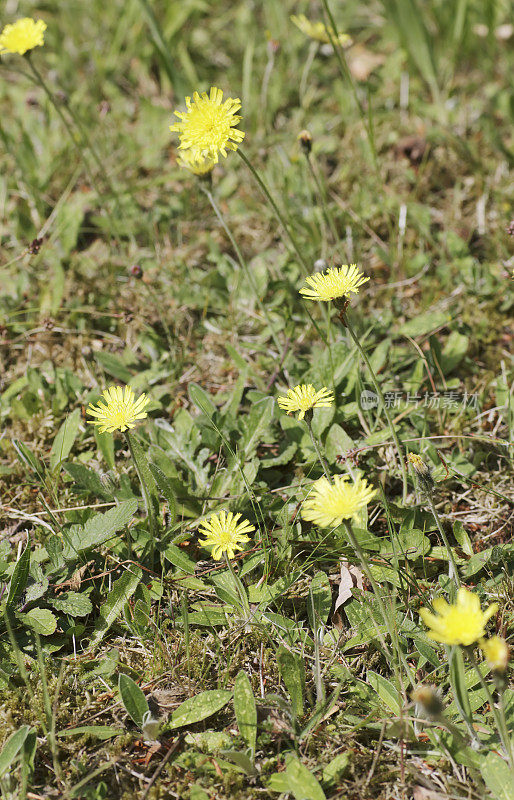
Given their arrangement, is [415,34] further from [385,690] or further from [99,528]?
[385,690]

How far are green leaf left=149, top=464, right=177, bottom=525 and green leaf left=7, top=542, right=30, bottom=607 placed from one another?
1.49ft

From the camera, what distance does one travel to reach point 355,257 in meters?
3.22

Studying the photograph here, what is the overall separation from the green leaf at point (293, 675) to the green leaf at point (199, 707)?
163 millimetres

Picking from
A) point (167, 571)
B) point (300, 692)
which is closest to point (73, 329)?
point (167, 571)

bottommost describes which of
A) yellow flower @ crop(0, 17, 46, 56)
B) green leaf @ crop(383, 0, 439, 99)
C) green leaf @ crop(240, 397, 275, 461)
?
green leaf @ crop(240, 397, 275, 461)

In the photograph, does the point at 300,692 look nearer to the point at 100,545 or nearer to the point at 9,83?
the point at 100,545

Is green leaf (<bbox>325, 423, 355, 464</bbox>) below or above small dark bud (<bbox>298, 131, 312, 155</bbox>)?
below

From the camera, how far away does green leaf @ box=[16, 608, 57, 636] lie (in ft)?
6.56

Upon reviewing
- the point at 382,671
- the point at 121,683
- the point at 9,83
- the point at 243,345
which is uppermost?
the point at 9,83

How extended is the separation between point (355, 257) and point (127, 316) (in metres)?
1.12

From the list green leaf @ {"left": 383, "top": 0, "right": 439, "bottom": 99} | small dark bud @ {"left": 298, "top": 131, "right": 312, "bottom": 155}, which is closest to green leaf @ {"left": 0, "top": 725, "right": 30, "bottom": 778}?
small dark bud @ {"left": 298, "top": 131, "right": 312, "bottom": 155}

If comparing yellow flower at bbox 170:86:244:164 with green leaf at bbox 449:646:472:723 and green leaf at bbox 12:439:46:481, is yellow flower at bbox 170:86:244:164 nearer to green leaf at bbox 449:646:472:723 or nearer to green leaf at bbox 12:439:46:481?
green leaf at bbox 12:439:46:481

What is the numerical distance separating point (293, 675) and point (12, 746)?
759 mm

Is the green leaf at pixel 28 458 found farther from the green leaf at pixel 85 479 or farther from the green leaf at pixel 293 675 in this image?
the green leaf at pixel 293 675
